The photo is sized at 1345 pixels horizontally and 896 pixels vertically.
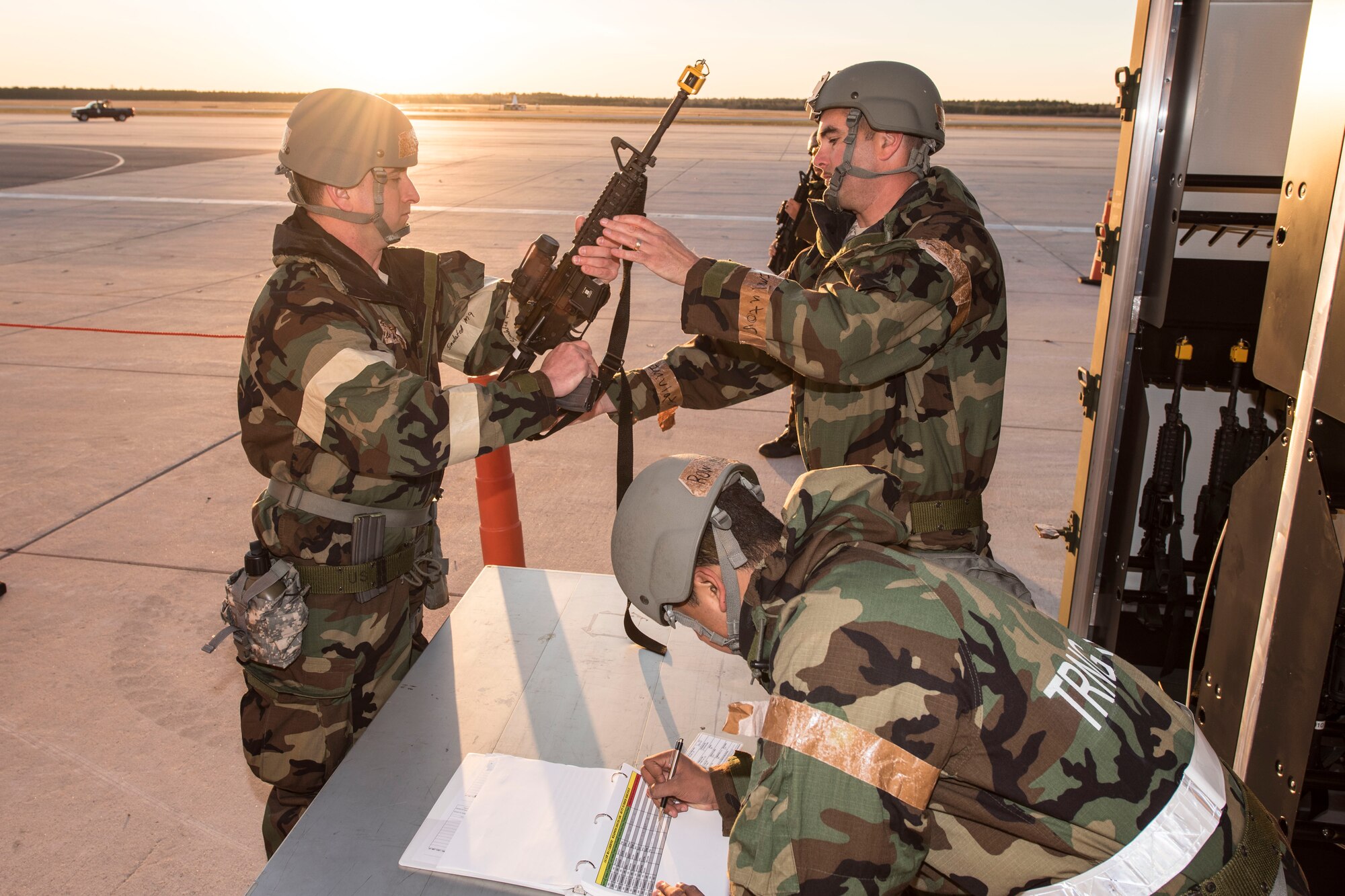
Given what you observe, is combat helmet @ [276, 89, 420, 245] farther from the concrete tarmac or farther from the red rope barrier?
the red rope barrier

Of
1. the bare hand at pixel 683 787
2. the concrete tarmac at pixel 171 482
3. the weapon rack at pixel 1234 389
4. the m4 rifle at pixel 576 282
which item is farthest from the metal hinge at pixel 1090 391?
the bare hand at pixel 683 787

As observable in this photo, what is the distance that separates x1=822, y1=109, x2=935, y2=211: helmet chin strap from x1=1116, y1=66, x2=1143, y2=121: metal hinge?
0.92m

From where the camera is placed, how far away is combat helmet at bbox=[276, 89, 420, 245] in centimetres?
261

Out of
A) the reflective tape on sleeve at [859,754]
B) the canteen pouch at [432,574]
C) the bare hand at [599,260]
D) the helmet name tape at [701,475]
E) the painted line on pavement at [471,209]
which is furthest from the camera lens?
the painted line on pavement at [471,209]

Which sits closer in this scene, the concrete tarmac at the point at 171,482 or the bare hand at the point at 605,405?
the bare hand at the point at 605,405

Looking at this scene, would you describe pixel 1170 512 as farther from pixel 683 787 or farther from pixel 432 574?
pixel 432 574

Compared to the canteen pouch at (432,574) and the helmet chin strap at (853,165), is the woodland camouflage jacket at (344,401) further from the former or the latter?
the helmet chin strap at (853,165)

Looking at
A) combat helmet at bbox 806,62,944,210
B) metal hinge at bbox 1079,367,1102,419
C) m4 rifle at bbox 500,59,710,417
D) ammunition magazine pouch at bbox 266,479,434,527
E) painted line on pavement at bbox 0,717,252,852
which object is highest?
combat helmet at bbox 806,62,944,210

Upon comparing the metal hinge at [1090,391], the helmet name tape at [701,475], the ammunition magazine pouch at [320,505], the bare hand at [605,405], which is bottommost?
the ammunition magazine pouch at [320,505]

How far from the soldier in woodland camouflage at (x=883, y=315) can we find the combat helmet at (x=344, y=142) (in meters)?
0.67

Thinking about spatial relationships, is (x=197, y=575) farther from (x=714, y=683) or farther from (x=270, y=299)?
(x=714, y=683)

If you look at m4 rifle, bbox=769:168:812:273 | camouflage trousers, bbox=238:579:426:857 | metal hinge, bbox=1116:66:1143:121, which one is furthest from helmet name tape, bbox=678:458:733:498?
m4 rifle, bbox=769:168:812:273

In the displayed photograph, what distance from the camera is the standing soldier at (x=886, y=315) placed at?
8.31 feet

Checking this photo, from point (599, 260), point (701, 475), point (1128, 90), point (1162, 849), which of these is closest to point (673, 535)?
point (701, 475)
